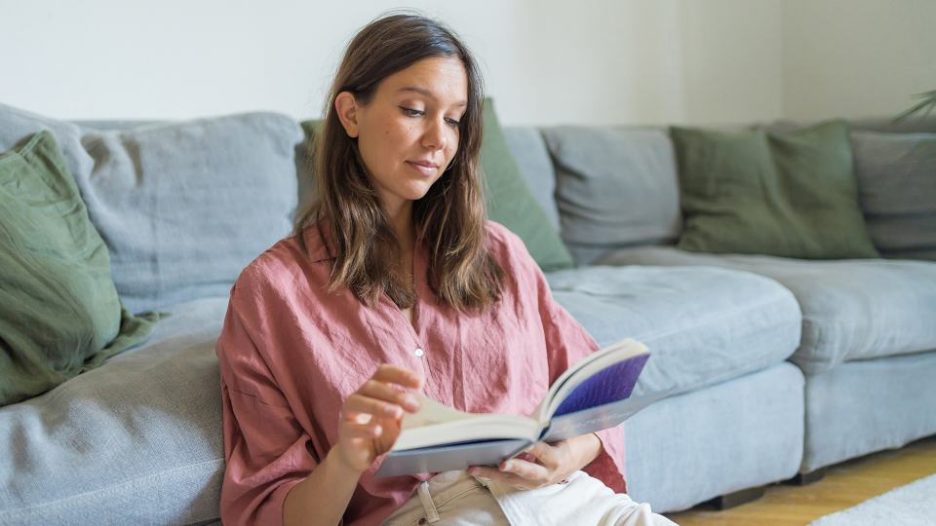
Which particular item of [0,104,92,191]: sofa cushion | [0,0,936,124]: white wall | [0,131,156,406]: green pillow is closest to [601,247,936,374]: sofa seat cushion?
[0,0,936,124]: white wall

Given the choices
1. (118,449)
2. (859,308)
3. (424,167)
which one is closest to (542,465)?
(424,167)

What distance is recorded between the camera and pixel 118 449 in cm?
135

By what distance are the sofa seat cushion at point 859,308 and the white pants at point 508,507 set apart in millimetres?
1042

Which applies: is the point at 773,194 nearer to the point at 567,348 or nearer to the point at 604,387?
the point at 567,348

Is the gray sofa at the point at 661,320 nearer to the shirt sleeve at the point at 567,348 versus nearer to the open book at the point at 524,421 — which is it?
the shirt sleeve at the point at 567,348

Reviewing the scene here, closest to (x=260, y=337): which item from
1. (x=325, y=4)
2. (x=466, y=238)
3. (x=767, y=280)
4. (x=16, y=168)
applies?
(x=466, y=238)

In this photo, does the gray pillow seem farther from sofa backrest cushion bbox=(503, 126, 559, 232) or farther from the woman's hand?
the woman's hand

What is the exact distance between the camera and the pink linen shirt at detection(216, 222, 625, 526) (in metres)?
1.32

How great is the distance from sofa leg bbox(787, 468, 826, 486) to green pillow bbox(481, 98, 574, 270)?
75 centimetres

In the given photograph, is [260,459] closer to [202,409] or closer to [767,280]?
[202,409]

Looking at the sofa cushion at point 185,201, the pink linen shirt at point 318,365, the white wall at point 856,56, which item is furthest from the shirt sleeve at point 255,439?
the white wall at point 856,56

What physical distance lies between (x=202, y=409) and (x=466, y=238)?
17.0 inches

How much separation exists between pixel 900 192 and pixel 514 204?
1.11m

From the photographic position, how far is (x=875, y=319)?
2277 mm
